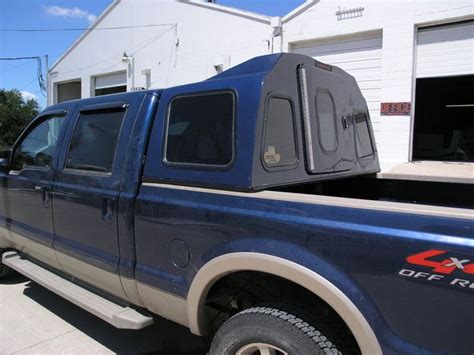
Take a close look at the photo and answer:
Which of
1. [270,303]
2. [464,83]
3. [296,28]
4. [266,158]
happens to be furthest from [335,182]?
[296,28]

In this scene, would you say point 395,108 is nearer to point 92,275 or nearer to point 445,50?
point 445,50

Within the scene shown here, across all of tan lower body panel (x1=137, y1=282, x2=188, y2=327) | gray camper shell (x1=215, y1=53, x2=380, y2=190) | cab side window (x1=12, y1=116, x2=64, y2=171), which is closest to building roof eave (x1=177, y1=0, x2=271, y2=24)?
gray camper shell (x1=215, y1=53, x2=380, y2=190)

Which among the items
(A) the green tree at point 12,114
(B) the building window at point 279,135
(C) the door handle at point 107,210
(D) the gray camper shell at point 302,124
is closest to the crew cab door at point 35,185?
(C) the door handle at point 107,210

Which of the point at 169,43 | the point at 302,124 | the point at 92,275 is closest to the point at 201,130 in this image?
the point at 302,124

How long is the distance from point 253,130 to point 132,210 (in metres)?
1.01

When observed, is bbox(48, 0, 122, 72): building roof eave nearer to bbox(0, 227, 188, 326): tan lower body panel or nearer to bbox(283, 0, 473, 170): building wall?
bbox(283, 0, 473, 170): building wall

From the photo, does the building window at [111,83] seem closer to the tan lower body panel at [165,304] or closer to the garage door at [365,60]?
the garage door at [365,60]

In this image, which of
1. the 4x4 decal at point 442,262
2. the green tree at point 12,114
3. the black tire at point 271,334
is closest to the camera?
the 4x4 decal at point 442,262

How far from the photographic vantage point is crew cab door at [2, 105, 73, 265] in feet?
12.5

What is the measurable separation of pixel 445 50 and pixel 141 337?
7.79m

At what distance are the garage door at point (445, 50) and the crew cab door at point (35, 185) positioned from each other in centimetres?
737

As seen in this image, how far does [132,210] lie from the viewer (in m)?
2.89

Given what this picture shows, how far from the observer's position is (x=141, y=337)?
3.71 meters

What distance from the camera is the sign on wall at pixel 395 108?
29.3 feet
